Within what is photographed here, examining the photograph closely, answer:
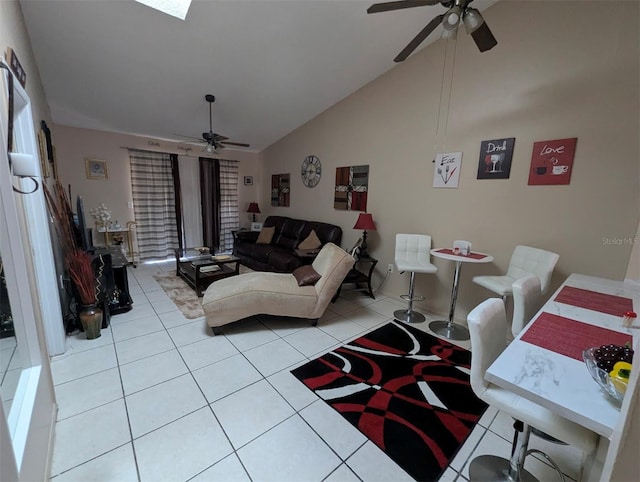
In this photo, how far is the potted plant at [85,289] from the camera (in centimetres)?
245

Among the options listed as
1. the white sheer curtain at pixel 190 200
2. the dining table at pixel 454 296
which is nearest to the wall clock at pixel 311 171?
the white sheer curtain at pixel 190 200

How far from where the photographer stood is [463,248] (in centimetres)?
280

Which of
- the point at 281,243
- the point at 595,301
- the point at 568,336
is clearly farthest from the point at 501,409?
the point at 281,243

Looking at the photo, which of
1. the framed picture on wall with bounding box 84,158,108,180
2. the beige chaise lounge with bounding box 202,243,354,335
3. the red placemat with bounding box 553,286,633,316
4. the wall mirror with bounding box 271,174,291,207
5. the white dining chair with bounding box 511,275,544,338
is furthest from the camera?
the wall mirror with bounding box 271,174,291,207

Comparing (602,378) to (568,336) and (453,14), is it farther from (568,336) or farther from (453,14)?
(453,14)

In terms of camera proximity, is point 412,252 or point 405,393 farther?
point 412,252

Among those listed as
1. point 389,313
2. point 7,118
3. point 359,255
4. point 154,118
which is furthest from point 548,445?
point 154,118

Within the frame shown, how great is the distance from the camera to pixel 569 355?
109 centimetres

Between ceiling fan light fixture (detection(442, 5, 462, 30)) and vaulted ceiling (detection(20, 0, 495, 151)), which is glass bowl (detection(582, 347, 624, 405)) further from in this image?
vaulted ceiling (detection(20, 0, 495, 151))

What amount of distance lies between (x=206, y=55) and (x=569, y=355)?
4030mm

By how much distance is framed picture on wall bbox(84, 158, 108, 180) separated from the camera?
4.66 metres

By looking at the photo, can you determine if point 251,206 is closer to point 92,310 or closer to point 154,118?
point 154,118

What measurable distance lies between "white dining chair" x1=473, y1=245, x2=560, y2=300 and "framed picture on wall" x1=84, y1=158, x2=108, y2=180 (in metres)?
6.11

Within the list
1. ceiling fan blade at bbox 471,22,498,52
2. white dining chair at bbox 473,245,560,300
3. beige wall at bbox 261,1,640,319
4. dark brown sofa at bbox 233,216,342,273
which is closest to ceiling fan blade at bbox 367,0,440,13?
ceiling fan blade at bbox 471,22,498,52
